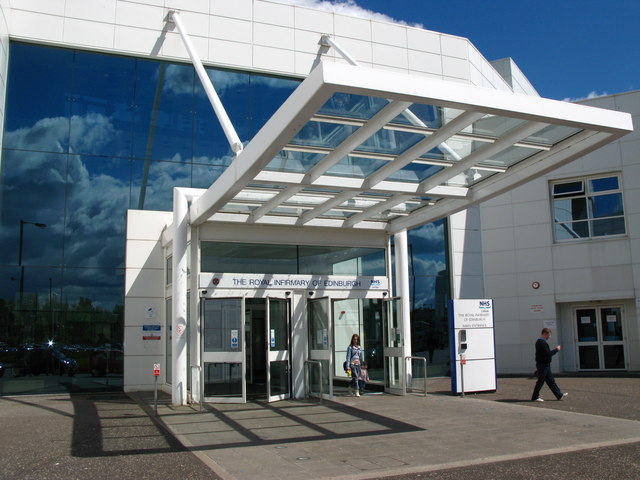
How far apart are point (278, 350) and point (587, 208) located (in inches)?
465

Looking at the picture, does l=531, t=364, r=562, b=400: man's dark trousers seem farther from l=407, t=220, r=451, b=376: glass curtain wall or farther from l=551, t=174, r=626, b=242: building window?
l=551, t=174, r=626, b=242: building window

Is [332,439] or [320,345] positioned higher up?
[320,345]

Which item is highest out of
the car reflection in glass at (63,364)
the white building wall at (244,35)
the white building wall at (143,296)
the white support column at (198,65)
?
the white building wall at (244,35)

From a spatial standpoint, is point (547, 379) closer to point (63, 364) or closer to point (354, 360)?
point (354, 360)

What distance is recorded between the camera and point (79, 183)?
52.1 feet

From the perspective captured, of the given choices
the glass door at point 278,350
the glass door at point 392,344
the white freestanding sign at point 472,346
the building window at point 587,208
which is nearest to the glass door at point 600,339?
the building window at point 587,208

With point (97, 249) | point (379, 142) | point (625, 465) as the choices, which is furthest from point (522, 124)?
point (97, 249)

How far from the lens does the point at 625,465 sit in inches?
280

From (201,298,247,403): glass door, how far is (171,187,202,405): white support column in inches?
16.3

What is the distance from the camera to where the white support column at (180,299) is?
41.9 ft

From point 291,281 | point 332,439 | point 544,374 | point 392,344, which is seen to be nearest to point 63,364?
point 291,281

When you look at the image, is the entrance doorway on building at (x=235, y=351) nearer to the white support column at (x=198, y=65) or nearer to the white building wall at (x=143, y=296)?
the white building wall at (x=143, y=296)

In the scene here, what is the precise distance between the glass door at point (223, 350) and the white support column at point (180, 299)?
1.35ft

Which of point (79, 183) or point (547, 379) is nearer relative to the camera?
point (547, 379)
